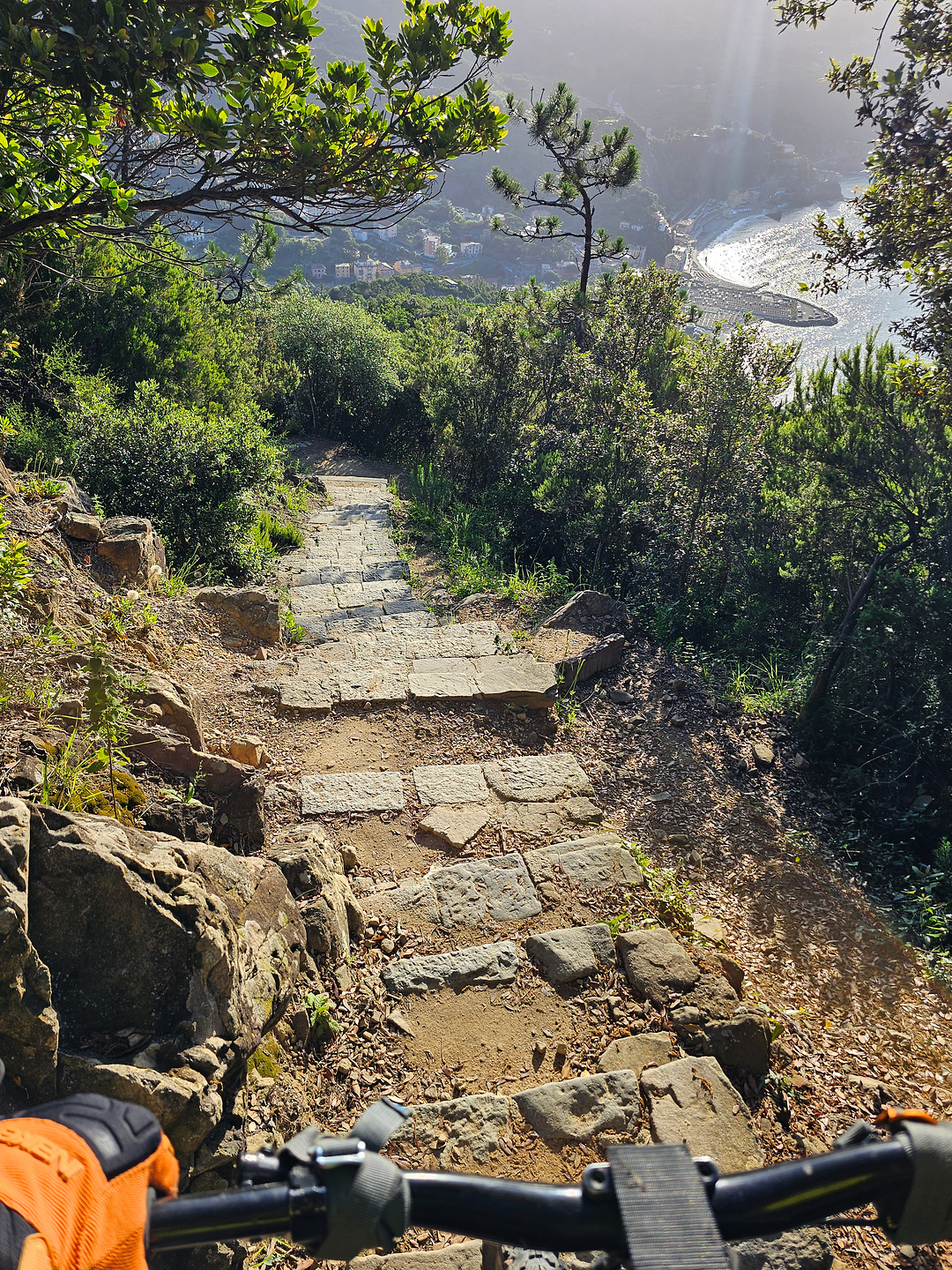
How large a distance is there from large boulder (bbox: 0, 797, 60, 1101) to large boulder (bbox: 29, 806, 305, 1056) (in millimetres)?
144

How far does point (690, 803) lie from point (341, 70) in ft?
15.5

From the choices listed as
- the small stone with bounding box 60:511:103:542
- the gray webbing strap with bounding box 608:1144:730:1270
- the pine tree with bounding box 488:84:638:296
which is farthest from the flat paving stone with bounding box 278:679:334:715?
the pine tree with bounding box 488:84:638:296

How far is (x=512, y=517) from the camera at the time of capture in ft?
32.2

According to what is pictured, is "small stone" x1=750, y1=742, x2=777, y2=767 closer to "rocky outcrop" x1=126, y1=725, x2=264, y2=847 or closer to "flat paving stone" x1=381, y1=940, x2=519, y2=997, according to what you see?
"flat paving stone" x1=381, y1=940, x2=519, y2=997

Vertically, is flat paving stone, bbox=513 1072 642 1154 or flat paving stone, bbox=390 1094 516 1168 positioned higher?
flat paving stone, bbox=513 1072 642 1154

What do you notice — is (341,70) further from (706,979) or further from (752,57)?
(752,57)

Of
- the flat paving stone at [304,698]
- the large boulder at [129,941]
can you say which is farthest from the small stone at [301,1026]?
the flat paving stone at [304,698]

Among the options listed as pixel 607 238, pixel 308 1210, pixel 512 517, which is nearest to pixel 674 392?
pixel 607 238

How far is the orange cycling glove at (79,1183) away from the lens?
556 mm

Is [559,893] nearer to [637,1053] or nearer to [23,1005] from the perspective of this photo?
[637,1053]

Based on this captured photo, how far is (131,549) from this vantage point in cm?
523

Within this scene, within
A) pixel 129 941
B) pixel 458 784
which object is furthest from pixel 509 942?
pixel 129 941

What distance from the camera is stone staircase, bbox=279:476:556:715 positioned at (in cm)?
530

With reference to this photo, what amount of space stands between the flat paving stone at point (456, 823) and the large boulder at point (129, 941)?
1.87 m
